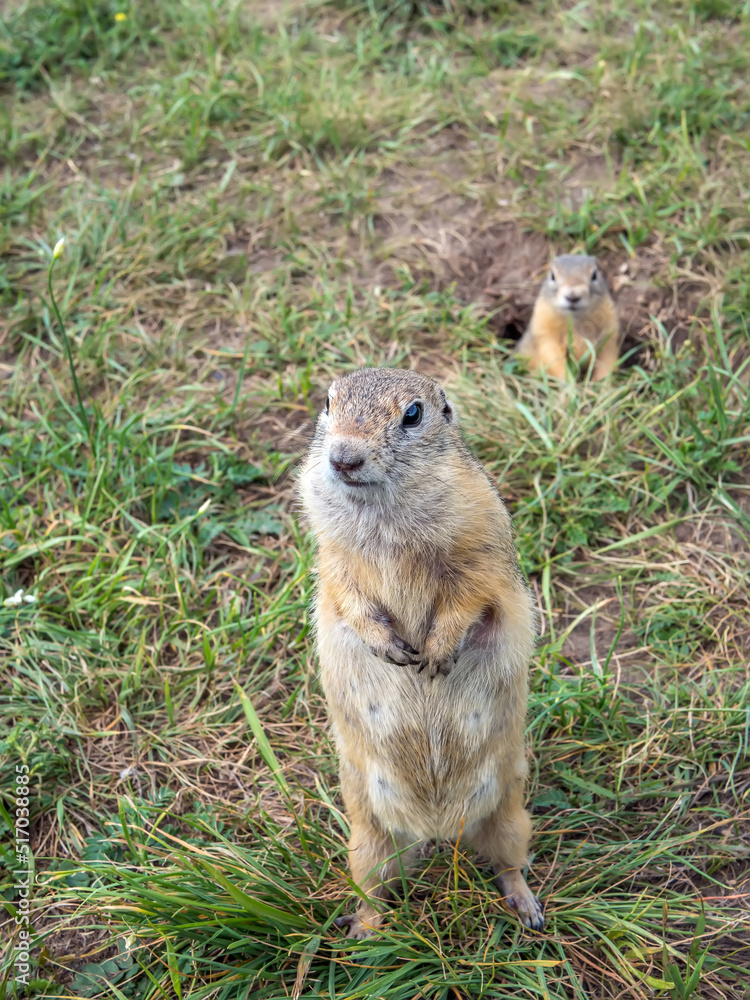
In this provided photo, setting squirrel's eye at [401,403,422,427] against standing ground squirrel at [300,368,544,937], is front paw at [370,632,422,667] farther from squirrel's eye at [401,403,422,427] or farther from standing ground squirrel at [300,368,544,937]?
squirrel's eye at [401,403,422,427]

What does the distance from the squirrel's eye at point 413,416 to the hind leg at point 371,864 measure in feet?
4.65

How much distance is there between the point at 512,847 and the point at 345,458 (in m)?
1.60

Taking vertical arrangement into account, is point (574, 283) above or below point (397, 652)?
below

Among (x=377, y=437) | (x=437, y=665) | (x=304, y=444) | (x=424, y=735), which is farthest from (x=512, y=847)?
(x=304, y=444)

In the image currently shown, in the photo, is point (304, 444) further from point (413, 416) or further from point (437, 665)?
point (437, 665)

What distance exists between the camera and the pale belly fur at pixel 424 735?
3.03 m

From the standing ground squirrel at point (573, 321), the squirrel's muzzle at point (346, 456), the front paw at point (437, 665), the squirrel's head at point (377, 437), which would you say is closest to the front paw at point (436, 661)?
the front paw at point (437, 665)

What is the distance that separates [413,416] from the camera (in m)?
2.98

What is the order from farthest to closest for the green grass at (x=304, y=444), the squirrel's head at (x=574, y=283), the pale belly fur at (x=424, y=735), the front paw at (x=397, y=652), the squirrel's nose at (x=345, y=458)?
the squirrel's head at (x=574, y=283) < the green grass at (x=304, y=444) < the pale belly fur at (x=424, y=735) < the front paw at (x=397, y=652) < the squirrel's nose at (x=345, y=458)

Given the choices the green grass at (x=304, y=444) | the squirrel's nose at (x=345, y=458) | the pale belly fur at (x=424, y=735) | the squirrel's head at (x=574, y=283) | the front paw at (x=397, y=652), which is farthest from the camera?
the squirrel's head at (x=574, y=283)

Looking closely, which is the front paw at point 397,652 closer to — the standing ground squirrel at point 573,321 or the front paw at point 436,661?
the front paw at point 436,661

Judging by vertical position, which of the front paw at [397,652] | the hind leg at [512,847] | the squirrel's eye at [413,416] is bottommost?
the hind leg at [512,847]

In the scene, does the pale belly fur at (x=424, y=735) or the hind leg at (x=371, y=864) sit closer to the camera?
the pale belly fur at (x=424, y=735)

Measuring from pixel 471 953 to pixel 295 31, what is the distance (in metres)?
6.53
